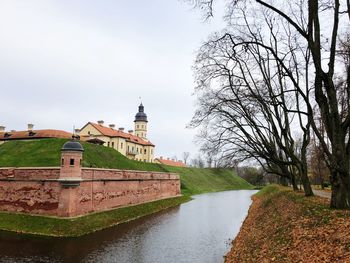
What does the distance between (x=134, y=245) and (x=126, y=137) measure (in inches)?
1994

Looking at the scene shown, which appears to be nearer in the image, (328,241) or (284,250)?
(328,241)

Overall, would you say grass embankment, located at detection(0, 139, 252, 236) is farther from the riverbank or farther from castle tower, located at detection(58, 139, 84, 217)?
castle tower, located at detection(58, 139, 84, 217)

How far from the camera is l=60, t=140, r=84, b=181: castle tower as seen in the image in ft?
72.0

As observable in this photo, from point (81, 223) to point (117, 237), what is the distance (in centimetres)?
304

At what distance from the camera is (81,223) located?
21031mm

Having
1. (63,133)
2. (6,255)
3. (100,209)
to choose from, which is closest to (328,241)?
(6,255)

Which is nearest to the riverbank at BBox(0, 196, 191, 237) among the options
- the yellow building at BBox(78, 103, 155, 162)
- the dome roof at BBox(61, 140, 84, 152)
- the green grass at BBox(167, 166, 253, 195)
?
the dome roof at BBox(61, 140, 84, 152)

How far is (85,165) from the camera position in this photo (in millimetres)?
35188

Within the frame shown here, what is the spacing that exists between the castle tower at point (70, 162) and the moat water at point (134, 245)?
4283mm

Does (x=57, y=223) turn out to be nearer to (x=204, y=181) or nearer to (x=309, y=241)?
(x=309, y=241)

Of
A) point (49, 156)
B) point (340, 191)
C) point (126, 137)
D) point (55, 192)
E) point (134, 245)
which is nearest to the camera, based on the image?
point (340, 191)

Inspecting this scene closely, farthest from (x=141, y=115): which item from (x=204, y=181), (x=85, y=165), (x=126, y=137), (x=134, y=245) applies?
(x=134, y=245)

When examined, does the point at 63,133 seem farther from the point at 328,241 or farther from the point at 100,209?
the point at 328,241

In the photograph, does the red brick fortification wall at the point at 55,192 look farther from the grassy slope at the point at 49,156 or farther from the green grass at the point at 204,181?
the green grass at the point at 204,181
